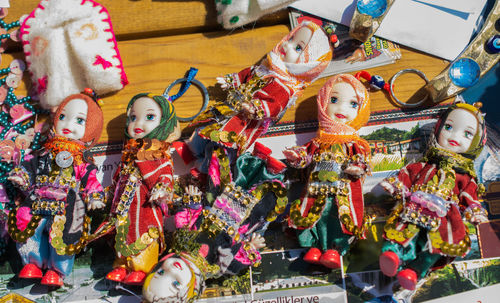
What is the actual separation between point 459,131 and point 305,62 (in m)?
0.88

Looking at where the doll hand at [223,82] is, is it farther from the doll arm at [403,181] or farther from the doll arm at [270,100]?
the doll arm at [403,181]

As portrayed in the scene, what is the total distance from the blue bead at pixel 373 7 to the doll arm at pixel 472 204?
107cm

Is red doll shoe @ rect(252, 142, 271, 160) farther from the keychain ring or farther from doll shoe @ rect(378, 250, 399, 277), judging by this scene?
doll shoe @ rect(378, 250, 399, 277)

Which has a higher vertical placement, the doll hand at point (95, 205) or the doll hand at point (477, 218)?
the doll hand at point (95, 205)

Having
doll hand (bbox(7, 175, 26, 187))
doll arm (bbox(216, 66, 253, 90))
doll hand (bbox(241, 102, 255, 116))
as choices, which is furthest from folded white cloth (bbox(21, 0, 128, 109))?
doll hand (bbox(241, 102, 255, 116))

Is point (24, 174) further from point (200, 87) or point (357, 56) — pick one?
point (357, 56)

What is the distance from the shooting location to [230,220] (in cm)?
236

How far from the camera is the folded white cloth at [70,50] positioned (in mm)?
2791

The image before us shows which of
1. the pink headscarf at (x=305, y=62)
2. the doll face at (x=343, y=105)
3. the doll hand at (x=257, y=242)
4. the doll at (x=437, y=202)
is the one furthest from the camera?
the pink headscarf at (x=305, y=62)

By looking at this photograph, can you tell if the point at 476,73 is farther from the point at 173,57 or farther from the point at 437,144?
the point at 173,57

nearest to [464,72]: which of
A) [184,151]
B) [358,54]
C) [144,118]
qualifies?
[358,54]

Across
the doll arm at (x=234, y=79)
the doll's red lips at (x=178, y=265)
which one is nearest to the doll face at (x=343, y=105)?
the doll arm at (x=234, y=79)

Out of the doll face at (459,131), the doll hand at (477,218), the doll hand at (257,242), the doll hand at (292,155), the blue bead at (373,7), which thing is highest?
the blue bead at (373,7)

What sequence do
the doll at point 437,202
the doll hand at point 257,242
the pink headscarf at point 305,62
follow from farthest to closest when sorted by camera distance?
the pink headscarf at point 305,62
the doll hand at point 257,242
the doll at point 437,202
